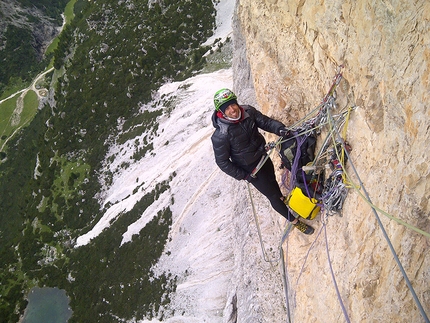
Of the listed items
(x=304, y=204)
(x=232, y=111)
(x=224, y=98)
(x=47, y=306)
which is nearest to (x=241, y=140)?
(x=232, y=111)

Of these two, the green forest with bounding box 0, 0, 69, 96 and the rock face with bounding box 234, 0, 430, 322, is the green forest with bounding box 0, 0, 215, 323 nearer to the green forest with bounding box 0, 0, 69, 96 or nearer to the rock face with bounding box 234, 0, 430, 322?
the rock face with bounding box 234, 0, 430, 322

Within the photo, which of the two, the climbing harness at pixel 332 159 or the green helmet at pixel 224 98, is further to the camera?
the green helmet at pixel 224 98

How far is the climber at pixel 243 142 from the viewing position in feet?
22.6

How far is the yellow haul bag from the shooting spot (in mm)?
6744

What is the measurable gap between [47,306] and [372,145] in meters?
62.6

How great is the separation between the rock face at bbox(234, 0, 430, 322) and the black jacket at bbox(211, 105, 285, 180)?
139 centimetres

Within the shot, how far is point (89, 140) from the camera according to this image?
55625 mm

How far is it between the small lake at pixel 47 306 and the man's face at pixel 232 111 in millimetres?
54279

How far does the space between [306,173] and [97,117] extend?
54442 mm

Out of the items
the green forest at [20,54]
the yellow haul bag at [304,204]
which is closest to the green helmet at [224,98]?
the yellow haul bag at [304,204]

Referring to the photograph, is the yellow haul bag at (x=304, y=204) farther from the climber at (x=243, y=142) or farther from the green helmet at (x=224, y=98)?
the green helmet at (x=224, y=98)

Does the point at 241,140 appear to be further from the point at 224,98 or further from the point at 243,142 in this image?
the point at 224,98

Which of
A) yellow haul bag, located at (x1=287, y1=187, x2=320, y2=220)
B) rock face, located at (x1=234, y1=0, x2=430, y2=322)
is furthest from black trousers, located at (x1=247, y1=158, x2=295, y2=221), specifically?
yellow haul bag, located at (x1=287, y1=187, x2=320, y2=220)

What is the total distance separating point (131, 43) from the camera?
56.4 m
